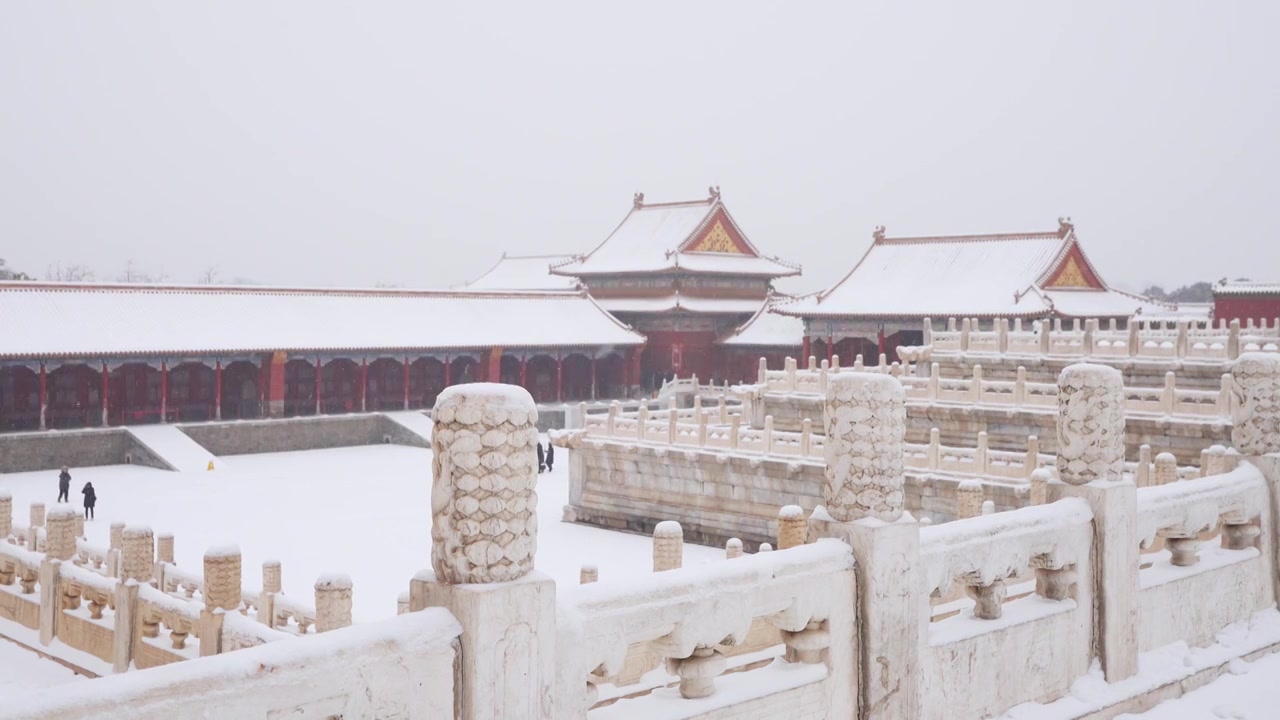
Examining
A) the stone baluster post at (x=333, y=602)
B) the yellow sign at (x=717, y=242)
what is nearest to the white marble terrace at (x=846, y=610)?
the stone baluster post at (x=333, y=602)

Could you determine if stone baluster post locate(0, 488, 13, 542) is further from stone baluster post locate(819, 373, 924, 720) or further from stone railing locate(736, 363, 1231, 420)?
stone baluster post locate(819, 373, 924, 720)

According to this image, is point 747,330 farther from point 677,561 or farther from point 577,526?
point 677,561

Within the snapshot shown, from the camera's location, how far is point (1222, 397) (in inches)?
818

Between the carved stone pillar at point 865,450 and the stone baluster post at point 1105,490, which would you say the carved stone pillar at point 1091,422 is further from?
the carved stone pillar at point 865,450

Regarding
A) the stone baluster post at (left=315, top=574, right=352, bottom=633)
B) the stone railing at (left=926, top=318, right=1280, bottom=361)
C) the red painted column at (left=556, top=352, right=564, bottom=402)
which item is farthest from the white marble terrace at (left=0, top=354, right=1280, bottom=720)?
the red painted column at (left=556, top=352, right=564, bottom=402)

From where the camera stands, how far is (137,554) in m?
14.6

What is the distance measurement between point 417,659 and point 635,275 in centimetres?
4655

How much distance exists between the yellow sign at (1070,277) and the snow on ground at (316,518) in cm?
1845

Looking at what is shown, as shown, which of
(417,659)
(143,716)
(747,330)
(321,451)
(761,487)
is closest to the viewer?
(143,716)

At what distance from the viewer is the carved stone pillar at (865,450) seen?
6.27m

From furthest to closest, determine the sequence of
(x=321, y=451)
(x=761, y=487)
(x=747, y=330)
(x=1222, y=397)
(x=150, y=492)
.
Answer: (x=747, y=330) < (x=321, y=451) < (x=150, y=492) < (x=761, y=487) < (x=1222, y=397)

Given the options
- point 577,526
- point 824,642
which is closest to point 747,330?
point 577,526

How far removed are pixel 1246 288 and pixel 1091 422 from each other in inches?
1781

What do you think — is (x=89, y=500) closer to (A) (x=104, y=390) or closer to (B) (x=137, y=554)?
(A) (x=104, y=390)
